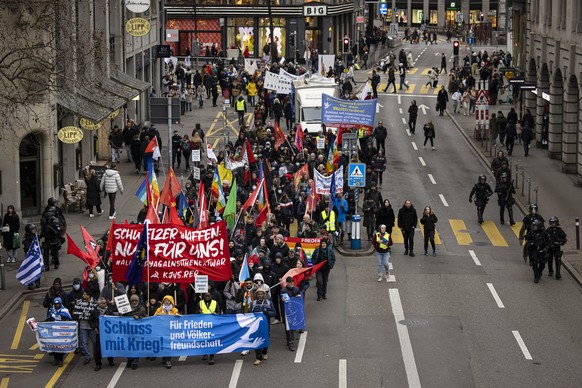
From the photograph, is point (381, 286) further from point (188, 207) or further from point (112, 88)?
point (112, 88)

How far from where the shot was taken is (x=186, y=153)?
46438mm

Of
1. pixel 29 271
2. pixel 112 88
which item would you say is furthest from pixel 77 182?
pixel 29 271

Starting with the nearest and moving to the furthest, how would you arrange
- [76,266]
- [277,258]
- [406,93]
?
[277,258] < [76,266] < [406,93]

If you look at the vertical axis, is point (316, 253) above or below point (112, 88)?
below

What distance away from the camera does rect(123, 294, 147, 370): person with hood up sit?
80.1 feet

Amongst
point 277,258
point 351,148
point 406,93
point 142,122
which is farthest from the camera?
point 406,93

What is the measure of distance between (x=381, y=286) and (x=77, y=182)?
14.6m

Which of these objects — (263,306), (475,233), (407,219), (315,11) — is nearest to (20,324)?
(263,306)

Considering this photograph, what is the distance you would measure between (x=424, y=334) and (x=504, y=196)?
13.1 metres

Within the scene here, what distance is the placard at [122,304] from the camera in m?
24.4

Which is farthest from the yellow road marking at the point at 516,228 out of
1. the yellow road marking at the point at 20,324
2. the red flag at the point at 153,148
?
the yellow road marking at the point at 20,324

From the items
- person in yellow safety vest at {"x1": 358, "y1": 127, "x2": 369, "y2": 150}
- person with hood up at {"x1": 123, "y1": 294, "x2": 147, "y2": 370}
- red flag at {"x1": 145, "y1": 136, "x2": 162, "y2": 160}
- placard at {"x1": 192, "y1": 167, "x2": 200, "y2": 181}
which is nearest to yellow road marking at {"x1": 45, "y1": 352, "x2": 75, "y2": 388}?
person with hood up at {"x1": 123, "y1": 294, "x2": 147, "y2": 370}

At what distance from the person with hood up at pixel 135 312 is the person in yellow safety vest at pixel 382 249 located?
8020 millimetres

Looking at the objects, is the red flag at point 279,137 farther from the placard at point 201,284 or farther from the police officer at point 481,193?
the placard at point 201,284
